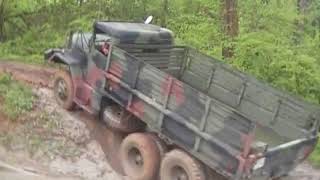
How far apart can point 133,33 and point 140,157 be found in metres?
2.15

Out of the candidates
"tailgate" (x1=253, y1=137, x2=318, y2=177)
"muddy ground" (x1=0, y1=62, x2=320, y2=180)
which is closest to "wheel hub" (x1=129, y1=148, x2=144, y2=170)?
"muddy ground" (x1=0, y1=62, x2=320, y2=180)

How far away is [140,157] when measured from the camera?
351 inches

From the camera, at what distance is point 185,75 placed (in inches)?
412

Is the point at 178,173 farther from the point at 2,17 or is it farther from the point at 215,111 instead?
the point at 2,17

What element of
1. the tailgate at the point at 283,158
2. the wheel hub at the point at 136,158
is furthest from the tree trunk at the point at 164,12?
the tailgate at the point at 283,158

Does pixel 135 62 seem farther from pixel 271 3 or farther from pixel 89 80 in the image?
pixel 271 3

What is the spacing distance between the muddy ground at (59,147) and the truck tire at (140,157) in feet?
0.91

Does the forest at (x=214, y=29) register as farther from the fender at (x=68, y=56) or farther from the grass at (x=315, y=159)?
the fender at (x=68, y=56)

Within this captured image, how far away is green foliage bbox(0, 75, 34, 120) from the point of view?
977 centimetres

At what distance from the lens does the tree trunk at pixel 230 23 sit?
Answer: 42.3 feet

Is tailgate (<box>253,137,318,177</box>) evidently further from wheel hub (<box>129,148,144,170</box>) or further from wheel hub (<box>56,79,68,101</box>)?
wheel hub (<box>56,79,68,101</box>)

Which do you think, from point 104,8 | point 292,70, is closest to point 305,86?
point 292,70

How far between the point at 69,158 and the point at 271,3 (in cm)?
713

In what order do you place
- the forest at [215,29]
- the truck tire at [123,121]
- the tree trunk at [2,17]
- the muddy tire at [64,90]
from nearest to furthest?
the truck tire at [123,121] < the muddy tire at [64,90] < the forest at [215,29] < the tree trunk at [2,17]
